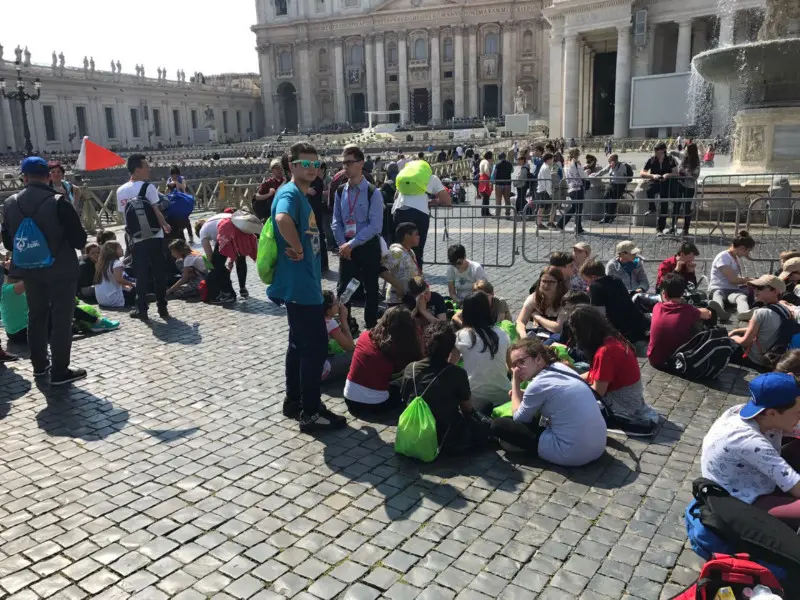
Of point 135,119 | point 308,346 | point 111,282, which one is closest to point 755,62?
point 308,346

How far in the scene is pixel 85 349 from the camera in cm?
691

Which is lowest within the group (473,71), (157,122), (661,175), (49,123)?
(661,175)

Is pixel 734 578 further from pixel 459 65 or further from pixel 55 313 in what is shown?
pixel 459 65

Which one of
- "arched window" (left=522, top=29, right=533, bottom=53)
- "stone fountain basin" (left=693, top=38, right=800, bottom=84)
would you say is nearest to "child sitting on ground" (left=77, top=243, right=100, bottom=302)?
"stone fountain basin" (left=693, top=38, right=800, bottom=84)

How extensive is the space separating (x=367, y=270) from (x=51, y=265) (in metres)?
2.83

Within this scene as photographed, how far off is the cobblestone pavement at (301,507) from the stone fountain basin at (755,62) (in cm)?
840

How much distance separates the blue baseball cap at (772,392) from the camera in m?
3.11

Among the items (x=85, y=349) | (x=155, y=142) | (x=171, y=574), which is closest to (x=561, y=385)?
(x=171, y=574)

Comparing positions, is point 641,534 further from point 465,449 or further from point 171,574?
point 171,574

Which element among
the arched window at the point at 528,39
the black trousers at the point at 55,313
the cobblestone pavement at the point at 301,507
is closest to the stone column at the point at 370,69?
the arched window at the point at 528,39

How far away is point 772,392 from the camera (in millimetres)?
3123

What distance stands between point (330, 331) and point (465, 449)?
6.33 ft

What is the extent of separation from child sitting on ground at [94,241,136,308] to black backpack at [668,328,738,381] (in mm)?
6609

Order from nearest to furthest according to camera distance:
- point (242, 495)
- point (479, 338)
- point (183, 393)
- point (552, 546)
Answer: point (552, 546) < point (242, 495) < point (479, 338) < point (183, 393)
